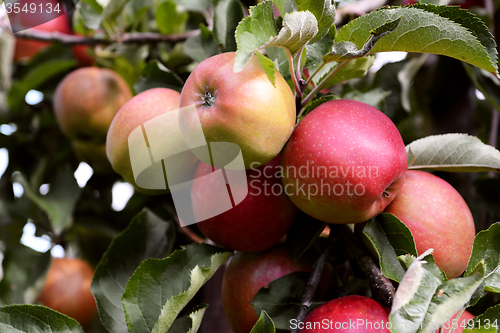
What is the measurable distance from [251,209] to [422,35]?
13.1 inches

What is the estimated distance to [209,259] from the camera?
0.64 meters

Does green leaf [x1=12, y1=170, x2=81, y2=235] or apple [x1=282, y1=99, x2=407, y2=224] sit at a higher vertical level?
apple [x1=282, y1=99, x2=407, y2=224]

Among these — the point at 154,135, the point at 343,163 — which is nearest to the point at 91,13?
the point at 154,135

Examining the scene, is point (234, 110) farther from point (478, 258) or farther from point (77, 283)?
point (77, 283)

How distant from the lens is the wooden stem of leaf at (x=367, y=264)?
52 cm

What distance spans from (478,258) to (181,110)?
45 centimetres

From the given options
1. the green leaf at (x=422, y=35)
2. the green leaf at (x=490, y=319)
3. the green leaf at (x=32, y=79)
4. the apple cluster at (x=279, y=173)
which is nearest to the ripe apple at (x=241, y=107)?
the apple cluster at (x=279, y=173)

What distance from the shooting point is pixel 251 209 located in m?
0.58

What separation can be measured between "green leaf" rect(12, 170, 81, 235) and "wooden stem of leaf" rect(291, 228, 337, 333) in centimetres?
79

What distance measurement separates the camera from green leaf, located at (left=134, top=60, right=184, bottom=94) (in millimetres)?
757

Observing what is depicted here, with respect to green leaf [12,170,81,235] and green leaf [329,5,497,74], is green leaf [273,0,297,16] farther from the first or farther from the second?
green leaf [12,170,81,235]

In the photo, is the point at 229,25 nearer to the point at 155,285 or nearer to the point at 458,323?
the point at 155,285

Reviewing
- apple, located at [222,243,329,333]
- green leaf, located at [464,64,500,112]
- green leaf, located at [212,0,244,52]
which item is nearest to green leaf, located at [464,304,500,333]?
apple, located at [222,243,329,333]

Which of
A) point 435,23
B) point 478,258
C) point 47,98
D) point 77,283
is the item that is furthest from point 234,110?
point 47,98
